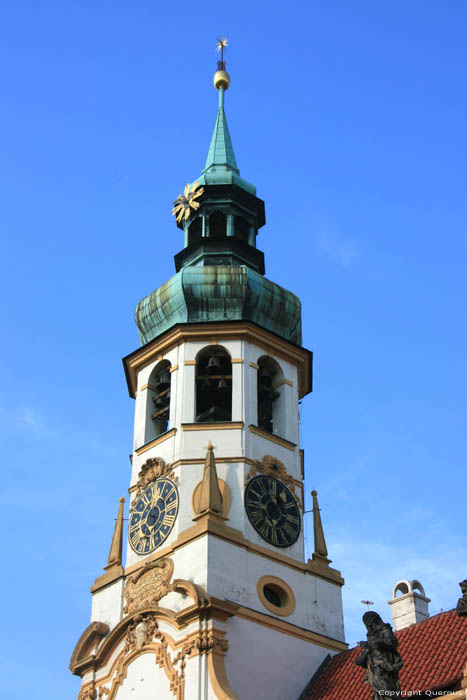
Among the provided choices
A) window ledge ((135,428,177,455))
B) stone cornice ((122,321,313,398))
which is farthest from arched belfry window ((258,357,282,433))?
window ledge ((135,428,177,455))

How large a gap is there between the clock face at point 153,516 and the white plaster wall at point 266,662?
2746 millimetres

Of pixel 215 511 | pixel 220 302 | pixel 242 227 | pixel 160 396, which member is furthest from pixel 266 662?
pixel 242 227

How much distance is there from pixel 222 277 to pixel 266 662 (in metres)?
8.89

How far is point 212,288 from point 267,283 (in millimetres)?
1374

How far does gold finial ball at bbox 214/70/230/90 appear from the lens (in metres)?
33.7

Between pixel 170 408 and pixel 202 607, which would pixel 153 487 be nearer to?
pixel 170 408

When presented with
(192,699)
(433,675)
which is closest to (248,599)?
(192,699)

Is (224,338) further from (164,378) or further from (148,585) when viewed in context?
(148,585)

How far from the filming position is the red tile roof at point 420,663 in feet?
63.2

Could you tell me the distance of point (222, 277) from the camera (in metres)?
26.5

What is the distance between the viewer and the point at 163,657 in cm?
2133

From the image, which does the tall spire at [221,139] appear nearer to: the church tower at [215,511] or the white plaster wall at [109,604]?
the church tower at [215,511]

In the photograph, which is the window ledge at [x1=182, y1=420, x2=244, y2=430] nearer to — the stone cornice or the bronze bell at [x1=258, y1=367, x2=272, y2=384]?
the bronze bell at [x1=258, y1=367, x2=272, y2=384]

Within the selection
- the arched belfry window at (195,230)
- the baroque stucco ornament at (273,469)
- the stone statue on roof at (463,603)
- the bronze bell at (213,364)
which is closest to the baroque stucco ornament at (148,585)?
the baroque stucco ornament at (273,469)
